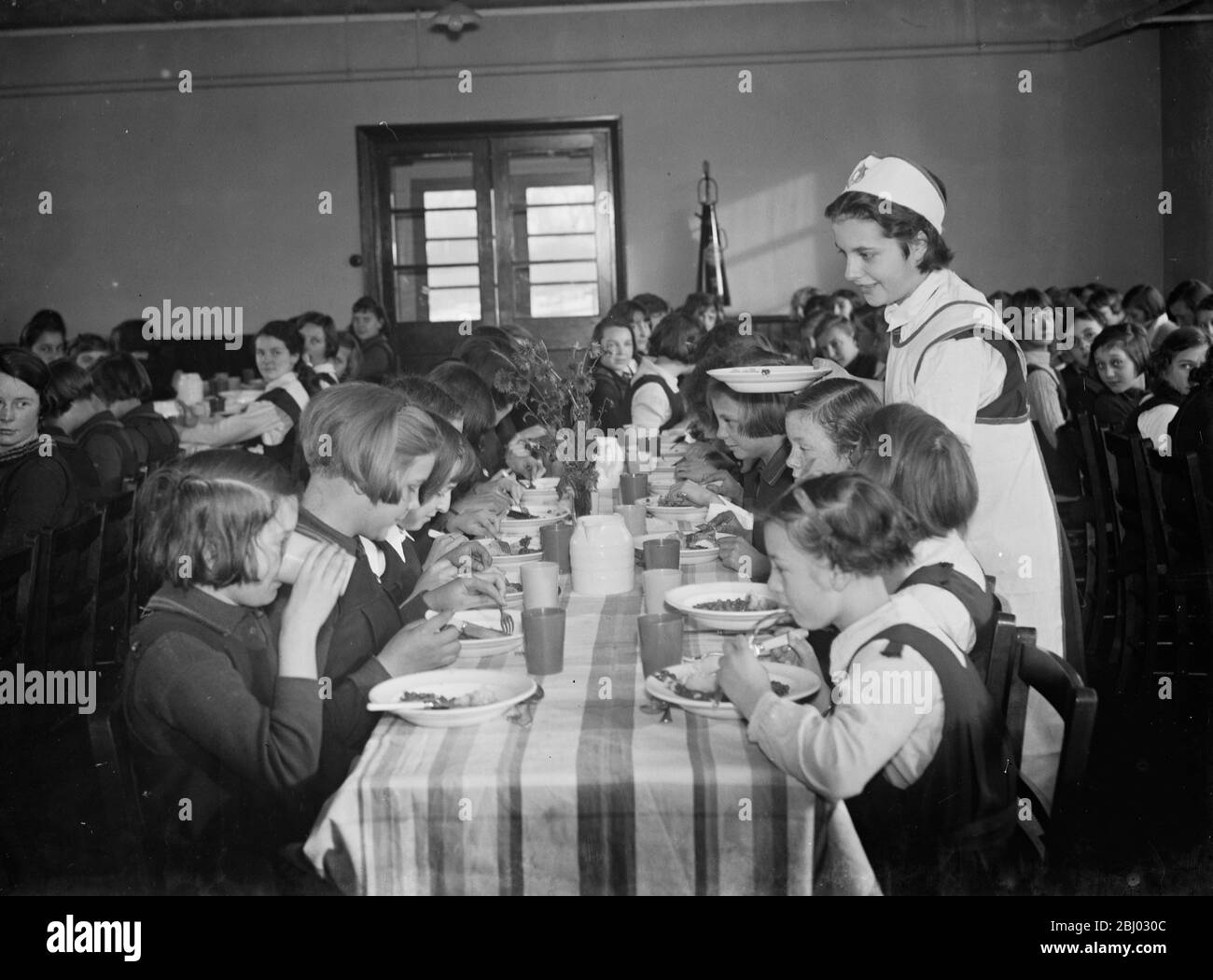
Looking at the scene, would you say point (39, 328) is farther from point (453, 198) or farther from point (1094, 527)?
point (1094, 527)

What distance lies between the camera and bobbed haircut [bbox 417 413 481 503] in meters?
2.24

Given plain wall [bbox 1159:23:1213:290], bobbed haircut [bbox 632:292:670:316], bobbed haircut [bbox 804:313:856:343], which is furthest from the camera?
plain wall [bbox 1159:23:1213:290]

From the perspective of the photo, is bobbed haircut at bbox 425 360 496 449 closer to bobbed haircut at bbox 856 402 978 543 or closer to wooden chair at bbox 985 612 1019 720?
bobbed haircut at bbox 856 402 978 543

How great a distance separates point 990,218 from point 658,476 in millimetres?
5672

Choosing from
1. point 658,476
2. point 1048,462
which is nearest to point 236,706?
point 658,476

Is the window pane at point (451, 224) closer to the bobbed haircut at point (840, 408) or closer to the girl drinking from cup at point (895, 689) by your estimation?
the bobbed haircut at point (840, 408)

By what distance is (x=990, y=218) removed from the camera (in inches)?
352

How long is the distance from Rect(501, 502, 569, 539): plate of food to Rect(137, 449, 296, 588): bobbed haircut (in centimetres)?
146

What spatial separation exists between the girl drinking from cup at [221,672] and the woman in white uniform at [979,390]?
1273 mm

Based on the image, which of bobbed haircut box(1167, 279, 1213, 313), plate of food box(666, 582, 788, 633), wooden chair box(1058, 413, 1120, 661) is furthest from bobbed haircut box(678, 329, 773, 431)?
bobbed haircut box(1167, 279, 1213, 313)

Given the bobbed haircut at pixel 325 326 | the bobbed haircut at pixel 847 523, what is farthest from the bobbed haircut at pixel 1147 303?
the bobbed haircut at pixel 847 523

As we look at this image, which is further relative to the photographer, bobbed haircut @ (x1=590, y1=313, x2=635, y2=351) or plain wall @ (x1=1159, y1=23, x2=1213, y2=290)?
plain wall @ (x1=1159, y1=23, x2=1213, y2=290)

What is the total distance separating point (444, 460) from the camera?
2270 mm

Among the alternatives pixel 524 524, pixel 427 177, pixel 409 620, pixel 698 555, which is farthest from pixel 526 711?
pixel 427 177
